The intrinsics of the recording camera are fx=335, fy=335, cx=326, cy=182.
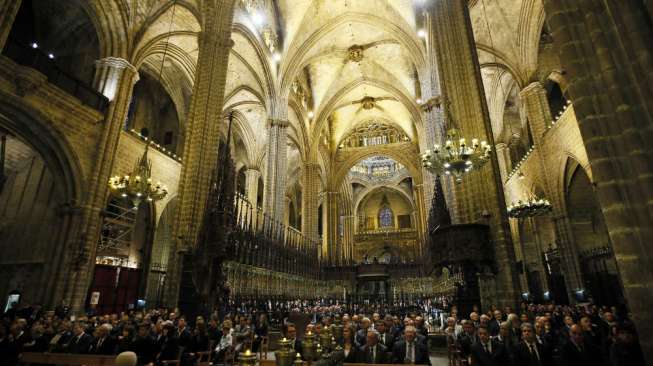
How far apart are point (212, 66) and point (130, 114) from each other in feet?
26.2

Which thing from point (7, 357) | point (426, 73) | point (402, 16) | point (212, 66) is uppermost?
point (402, 16)

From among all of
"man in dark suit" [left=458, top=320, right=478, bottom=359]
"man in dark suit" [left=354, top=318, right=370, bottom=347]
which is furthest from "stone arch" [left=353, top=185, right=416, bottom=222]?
"man in dark suit" [left=354, top=318, right=370, bottom=347]

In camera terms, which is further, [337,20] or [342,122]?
[342,122]

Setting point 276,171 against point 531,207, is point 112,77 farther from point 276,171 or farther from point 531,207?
point 531,207

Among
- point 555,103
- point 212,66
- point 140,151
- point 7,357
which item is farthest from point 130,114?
point 555,103

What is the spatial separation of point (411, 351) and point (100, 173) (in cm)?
1065

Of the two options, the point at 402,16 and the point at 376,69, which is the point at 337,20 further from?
the point at 376,69

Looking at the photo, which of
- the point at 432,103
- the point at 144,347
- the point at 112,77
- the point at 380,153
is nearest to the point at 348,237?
the point at 380,153

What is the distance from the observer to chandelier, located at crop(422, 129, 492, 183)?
7406 millimetres

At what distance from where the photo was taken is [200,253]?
27.5 feet

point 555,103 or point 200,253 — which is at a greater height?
point 555,103

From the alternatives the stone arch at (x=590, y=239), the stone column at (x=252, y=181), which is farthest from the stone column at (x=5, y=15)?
the stone arch at (x=590, y=239)

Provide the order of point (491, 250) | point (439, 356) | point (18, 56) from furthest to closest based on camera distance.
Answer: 1. point (18, 56)
2. point (439, 356)
3. point (491, 250)

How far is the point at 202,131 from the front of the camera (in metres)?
9.73
